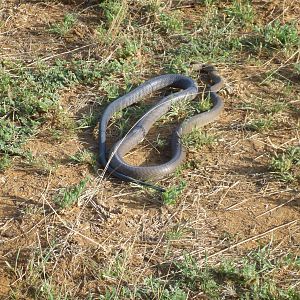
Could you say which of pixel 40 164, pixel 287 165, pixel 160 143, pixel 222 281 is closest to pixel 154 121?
pixel 160 143

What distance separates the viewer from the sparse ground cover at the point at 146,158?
16.9ft

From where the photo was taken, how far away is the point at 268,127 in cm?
681

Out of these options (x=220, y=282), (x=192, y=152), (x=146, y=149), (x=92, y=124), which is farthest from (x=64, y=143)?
(x=220, y=282)

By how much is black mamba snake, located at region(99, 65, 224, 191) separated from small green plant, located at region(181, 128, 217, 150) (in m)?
0.06

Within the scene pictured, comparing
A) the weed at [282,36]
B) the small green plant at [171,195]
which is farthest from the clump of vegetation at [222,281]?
the weed at [282,36]

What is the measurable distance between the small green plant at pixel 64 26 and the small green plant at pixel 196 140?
8.66 feet

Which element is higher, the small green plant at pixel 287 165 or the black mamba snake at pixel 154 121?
the black mamba snake at pixel 154 121

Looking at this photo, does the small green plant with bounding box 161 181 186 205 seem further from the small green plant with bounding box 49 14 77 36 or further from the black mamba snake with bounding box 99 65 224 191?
the small green plant with bounding box 49 14 77 36

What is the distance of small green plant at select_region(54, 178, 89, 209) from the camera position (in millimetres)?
5711

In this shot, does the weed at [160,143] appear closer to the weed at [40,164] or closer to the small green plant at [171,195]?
the small green plant at [171,195]

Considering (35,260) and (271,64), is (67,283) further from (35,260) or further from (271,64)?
(271,64)

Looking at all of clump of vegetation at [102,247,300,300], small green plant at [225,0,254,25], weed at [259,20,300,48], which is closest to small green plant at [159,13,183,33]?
small green plant at [225,0,254,25]

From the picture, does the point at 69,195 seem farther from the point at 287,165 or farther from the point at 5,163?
the point at 287,165

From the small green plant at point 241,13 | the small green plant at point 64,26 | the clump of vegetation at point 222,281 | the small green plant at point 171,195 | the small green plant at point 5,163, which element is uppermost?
the small green plant at point 64,26
